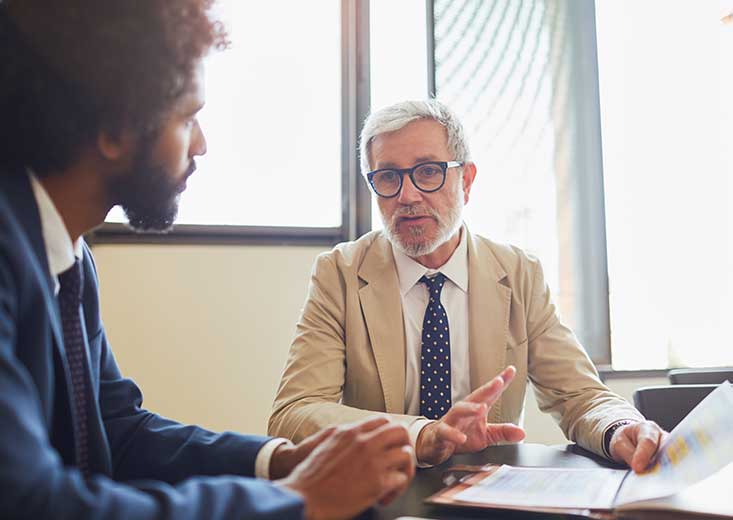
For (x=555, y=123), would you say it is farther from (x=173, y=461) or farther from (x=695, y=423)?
(x=173, y=461)

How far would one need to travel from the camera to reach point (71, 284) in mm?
995

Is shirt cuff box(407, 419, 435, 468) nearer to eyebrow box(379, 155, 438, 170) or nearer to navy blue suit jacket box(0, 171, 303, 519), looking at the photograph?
navy blue suit jacket box(0, 171, 303, 519)

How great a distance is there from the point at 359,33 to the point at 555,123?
3.70ft

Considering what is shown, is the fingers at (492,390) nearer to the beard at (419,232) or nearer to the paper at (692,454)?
the paper at (692,454)

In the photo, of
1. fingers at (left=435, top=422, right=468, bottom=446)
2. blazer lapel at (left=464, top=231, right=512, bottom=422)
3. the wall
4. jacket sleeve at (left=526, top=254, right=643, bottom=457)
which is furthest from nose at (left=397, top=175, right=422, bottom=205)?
the wall

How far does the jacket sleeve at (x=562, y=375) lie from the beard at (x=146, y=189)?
111 centimetres

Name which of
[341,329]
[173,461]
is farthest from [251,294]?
[173,461]

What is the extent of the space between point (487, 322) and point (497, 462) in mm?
671

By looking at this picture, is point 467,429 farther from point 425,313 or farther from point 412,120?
point 412,120

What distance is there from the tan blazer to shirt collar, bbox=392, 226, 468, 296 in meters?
0.02

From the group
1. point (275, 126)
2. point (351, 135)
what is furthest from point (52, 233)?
point (351, 135)

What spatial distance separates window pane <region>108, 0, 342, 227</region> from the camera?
2859 mm

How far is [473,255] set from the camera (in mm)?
2023

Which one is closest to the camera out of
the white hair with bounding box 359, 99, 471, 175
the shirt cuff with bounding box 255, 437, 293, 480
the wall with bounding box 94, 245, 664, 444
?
the shirt cuff with bounding box 255, 437, 293, 480
